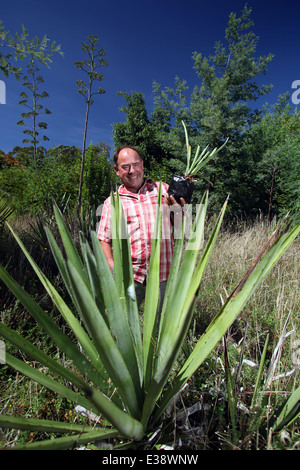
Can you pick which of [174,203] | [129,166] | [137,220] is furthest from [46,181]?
[174,203]

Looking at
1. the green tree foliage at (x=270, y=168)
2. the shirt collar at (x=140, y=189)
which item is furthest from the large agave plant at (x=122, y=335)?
the green tree foliage at (x=270, y=168)

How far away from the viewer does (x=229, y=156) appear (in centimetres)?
761

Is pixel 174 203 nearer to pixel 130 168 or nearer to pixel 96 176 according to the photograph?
pixel 130 168

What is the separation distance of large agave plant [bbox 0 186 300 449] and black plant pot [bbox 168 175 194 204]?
0.52 m

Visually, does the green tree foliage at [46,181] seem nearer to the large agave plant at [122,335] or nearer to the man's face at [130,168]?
the man's face at [130,168]

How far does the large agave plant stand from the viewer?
67cm

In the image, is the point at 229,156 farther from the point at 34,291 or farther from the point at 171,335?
the point at 171,335

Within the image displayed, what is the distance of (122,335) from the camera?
33.8 inches

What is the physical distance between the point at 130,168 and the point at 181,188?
619 millimetres

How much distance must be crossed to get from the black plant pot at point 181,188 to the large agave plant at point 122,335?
0.52 meters

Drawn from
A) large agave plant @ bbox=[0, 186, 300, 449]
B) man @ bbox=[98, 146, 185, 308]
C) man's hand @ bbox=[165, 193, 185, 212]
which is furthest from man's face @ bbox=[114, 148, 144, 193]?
large agave plant @ bbox=[0, 186, 300, 449]

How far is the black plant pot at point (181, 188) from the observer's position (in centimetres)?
154

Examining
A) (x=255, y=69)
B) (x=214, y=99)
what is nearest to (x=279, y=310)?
(x=214, y=99)

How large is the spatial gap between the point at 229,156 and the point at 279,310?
6.62 metres
